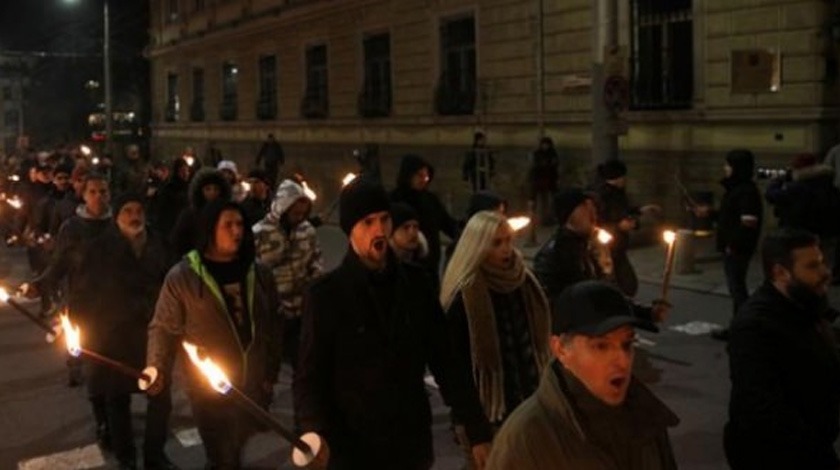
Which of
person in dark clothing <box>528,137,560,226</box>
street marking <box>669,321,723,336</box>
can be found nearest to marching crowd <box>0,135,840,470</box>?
street marking <box>669,321,723,336</box>

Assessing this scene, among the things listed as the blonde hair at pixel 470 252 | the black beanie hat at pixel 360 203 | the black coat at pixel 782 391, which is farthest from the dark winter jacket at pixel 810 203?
the black beanie hat at pixel 360 203

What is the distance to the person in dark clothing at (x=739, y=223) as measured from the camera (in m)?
9.71

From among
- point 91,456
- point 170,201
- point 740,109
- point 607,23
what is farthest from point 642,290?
point 91,456

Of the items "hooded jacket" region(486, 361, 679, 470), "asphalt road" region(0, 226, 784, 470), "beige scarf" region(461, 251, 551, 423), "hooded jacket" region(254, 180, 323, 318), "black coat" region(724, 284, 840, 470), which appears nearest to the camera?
"hooded jacket" region(486, 361, 679, 470)

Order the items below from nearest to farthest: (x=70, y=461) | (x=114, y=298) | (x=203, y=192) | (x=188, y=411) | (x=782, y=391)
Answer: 1. (x=782, y=391)
2. (x=114, y=298)
3. (x=70, y=461)
4. (x=203, y=192)
5. (x=188, y=411)

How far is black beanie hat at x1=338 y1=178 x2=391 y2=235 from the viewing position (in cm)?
399

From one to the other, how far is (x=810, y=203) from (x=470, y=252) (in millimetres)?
7418

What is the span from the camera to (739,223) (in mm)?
9719

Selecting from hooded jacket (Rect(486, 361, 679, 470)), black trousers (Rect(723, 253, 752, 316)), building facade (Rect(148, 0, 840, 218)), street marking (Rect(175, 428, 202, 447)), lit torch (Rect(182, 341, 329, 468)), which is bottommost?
street marking (Rect(175, 428, 202, 447))

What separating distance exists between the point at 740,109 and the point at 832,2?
7.05 ft

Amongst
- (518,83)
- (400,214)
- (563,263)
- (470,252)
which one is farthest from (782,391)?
(518,83)

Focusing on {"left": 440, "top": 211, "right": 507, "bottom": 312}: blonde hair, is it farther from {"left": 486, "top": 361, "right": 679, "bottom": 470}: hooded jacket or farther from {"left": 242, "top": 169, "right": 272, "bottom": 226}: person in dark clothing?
{"left": 242, "top": 169, "right": 272, "bottom": 226}: person in dark clothing

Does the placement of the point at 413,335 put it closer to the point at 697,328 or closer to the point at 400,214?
the point at 400,214

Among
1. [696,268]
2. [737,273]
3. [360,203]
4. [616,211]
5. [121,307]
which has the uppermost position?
[360,203]
